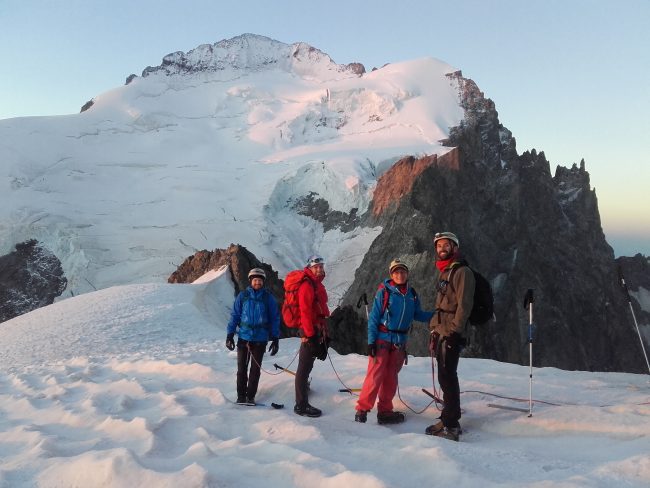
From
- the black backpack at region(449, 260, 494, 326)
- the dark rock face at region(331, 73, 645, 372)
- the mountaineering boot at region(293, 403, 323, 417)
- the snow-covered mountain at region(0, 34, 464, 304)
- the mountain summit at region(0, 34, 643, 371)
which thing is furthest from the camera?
the snow-covered mountain at region(0, 34, 464, 304)

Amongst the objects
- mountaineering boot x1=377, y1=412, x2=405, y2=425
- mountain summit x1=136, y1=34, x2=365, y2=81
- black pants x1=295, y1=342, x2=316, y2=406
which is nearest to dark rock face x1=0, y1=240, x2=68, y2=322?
black pants x1=295, y1=342, x2=316, y2=406

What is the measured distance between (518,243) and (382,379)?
61366 mm

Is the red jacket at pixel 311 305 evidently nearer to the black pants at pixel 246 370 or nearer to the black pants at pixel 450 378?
the black pants at pixel 246 370

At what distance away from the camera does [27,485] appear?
4.07 m

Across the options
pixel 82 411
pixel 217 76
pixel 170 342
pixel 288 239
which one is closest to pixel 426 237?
pixel 288 239

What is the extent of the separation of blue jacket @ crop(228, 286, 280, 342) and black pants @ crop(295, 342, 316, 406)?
2.46 feet

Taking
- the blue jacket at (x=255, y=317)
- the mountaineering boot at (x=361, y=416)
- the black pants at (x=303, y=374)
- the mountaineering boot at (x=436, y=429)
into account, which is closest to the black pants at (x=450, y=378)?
the mountaineering boot at (x=436, y=429)

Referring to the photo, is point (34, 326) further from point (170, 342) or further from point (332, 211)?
point (332, 211)

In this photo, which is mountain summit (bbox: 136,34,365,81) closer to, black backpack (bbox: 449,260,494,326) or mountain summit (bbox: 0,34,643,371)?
mountain summit (bbox: 0,34,643,371)

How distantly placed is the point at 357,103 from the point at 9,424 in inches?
3541

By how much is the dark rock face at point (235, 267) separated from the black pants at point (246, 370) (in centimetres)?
1258

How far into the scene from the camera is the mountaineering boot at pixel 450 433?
5.06 m

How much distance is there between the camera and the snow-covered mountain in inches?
2128

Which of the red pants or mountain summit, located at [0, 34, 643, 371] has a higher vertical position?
mountain summit, located at [0, 34, 643, 371]
